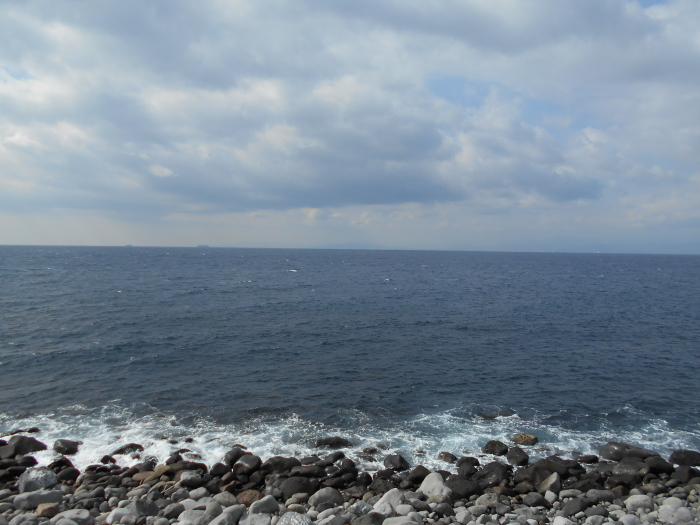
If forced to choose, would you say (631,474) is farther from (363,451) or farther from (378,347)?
(378,347)

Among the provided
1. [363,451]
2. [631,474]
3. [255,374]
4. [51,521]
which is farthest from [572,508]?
[255,374]

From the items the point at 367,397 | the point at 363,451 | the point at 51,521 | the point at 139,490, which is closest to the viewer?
the point at 51,521

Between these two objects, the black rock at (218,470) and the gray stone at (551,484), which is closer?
the gray stone at (551,484)

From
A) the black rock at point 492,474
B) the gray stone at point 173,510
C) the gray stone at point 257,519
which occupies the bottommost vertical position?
the black rock at point 492,474

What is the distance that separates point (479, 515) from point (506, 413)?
12.6 m

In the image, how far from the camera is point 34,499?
52.7ft

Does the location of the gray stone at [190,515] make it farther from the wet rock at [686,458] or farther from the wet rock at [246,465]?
the wet rock at [686,458]

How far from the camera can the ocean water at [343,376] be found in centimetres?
2398

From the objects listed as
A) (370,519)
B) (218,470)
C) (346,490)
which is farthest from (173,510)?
(370,519)

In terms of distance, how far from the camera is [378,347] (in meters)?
41.9

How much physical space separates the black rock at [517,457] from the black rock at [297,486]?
1001cm

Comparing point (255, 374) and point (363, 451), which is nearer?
point (363, 451)

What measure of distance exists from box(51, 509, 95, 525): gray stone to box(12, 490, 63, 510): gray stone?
181 centimetres

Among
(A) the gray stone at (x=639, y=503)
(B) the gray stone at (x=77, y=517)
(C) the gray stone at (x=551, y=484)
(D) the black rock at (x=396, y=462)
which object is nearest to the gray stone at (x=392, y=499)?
(D) the black rock at (x=396, y=462)
